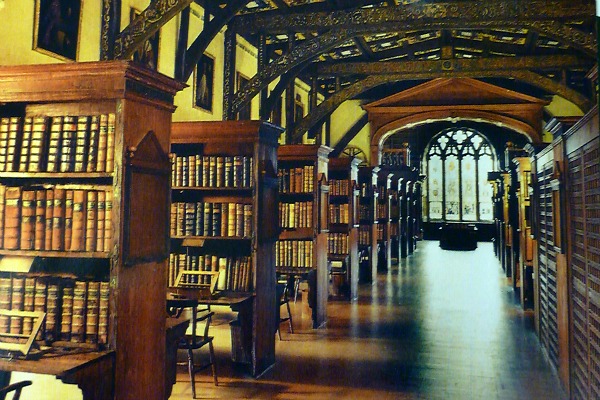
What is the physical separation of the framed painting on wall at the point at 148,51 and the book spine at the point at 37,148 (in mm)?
3254

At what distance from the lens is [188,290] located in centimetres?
449

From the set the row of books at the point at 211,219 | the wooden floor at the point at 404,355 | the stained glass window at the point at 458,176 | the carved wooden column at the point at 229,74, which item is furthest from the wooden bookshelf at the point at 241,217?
the stained glass window at the point at 458,176

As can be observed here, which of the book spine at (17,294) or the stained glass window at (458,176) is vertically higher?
the stained glass window at (458,176)

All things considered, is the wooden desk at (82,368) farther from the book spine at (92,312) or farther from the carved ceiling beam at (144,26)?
the carved ceiling beam at (144,26)

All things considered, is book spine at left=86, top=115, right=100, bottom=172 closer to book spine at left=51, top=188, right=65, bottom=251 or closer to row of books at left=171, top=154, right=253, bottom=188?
book spine at left=51, top=188, right=65, bottom=251

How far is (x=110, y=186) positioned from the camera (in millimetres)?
3256

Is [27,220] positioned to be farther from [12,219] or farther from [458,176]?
[458,176]

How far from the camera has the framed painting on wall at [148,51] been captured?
20.7 feet

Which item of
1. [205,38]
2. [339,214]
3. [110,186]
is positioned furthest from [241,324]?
[339,214]

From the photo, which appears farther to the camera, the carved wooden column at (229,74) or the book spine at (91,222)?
the carved wooden column at (229,74)

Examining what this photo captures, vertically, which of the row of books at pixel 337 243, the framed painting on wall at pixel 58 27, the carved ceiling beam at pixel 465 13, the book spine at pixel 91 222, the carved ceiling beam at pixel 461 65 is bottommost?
the row of books at pixel 337 243

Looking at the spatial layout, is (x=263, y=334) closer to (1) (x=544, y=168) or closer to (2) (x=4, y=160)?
(2) (x=4, y=160)

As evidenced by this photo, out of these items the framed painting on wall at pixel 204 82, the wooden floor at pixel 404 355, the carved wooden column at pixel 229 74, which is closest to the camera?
the wooden floor at pixel 404 355

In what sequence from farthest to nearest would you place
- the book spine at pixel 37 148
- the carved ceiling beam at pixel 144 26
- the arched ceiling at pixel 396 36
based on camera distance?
the arched ceiling at pixel 396 36 < the carved ceiling beam at pixel 144 26 < the book spine at pixel 37 148
